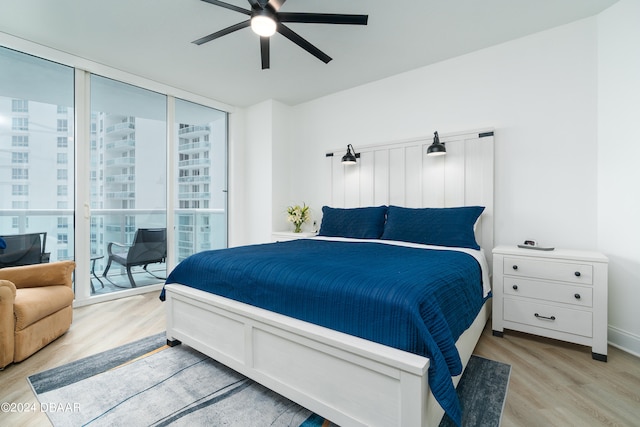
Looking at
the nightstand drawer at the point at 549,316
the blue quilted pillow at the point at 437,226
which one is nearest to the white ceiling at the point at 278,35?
the blue quilted pillow at the point at 437,226

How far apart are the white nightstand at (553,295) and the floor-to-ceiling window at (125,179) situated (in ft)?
12.8

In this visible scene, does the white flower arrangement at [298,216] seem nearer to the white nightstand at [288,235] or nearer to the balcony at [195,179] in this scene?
the white nightstand at [288,235]

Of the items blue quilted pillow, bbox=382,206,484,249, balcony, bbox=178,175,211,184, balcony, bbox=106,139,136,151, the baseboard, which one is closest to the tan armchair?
balcony, bbox=106,139,136,151

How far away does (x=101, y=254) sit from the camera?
3434 mm

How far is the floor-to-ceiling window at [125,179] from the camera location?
338 centimetres

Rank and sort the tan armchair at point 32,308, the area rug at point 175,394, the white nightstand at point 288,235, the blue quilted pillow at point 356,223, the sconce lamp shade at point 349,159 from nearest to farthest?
the area rug at point 175,394 → the tan armchair at point 32,308 → the blue quilted pillow at point 356,223 → the sconce lamp shade at point 349,159 → the white nightstand at point 288,235

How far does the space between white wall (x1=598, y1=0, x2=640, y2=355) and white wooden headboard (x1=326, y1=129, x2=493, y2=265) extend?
32.2 inches

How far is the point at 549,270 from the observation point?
89.9 inches

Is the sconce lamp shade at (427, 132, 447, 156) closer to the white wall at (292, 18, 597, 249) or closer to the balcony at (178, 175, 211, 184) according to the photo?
the white wall at (292, 18, 597, 249)

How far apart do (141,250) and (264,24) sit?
3058 millimetres

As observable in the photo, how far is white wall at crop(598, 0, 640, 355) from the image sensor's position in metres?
2.20

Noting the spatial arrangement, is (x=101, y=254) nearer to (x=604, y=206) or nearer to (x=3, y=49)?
(x=3, y=49)

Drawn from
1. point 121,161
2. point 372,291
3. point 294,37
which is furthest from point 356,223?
point 121,161

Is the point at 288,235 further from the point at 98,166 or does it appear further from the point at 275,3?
the point at 275,3
